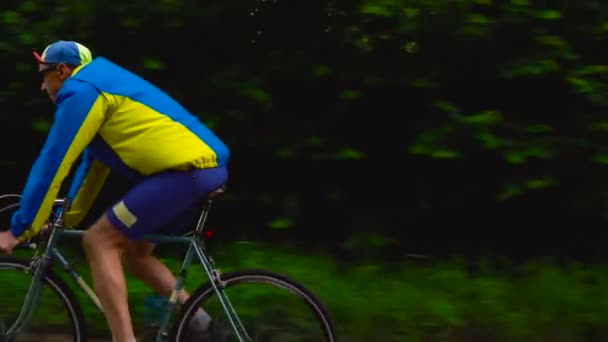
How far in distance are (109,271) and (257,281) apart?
62cm

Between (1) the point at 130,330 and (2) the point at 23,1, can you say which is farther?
(2) the point at 23,1

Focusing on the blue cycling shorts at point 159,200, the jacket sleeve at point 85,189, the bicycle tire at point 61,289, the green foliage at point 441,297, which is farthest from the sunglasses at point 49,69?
the green foliage at point 441,297

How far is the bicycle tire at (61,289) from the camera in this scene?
4.79 metres

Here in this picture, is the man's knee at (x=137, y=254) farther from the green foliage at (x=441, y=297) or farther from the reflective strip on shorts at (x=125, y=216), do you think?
the green foliage at (x=441, y=297)

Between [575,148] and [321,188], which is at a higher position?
[575,148]

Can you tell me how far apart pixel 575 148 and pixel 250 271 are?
9.13 ft

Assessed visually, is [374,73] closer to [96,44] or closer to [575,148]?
[575,148]

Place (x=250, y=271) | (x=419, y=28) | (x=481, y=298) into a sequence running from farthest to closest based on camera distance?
(x=419, y=28) < (x=481, y=298) < (x=250, y=271)

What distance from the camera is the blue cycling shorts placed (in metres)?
4.56

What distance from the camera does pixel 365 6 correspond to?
638 centimetres

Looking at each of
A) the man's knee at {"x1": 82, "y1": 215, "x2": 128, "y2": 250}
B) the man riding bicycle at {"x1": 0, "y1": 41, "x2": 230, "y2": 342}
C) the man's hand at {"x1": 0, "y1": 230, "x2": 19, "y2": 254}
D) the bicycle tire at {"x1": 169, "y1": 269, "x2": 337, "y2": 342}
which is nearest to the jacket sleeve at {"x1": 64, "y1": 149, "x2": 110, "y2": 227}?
the man riding bicycle at {"x1": 0, "y1": 41, "x2": 230, "y2": 342}

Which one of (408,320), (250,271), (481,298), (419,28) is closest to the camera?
(250,271)

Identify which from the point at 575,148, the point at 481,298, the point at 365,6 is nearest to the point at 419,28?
the point at 365,6

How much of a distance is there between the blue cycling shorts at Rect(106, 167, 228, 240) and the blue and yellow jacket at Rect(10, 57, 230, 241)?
0.04 meters
